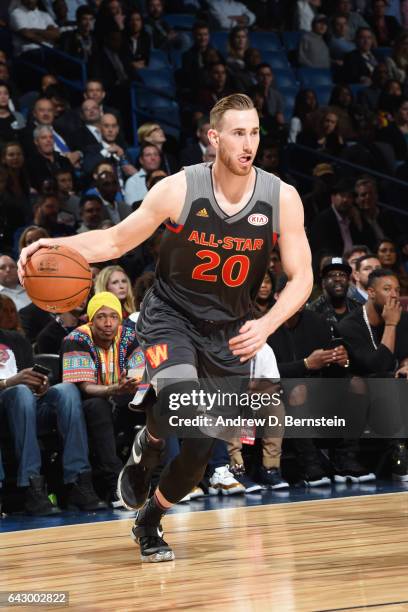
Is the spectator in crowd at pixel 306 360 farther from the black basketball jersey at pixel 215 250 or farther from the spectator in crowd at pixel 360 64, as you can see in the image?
the spectator in crowd at pixel 360 64

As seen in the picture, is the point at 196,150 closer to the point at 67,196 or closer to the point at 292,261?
the point at 67,196

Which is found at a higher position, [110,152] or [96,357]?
[110,152]

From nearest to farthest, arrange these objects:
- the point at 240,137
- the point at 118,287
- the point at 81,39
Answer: the point at 240,137
the point at 118,287
the point at 81,39

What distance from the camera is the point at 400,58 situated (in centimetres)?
1473

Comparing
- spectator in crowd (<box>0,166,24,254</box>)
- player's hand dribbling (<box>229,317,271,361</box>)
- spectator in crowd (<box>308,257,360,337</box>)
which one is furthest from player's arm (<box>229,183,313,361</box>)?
spectator in crowd (<box>0,166,24,254</box>)

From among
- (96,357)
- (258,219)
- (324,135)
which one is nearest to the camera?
Result: (258,219)

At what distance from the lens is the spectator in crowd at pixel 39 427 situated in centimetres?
668


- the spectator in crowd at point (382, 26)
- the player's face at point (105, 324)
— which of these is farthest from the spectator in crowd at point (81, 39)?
the player's face at point (105, 324)

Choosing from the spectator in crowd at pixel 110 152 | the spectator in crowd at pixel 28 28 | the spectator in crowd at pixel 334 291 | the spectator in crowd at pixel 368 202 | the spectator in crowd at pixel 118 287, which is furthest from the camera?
the spectator in crowd at pixel 28 28

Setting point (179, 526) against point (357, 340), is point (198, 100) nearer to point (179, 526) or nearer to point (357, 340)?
point (357, 340)

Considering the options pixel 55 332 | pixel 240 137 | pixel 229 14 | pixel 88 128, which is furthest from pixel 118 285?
pixel 229 14

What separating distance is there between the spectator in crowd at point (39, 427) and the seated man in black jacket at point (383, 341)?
91.5 inches

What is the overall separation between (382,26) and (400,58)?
987 mm

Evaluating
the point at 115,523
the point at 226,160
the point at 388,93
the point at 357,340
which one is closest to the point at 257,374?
the point at 357,340
